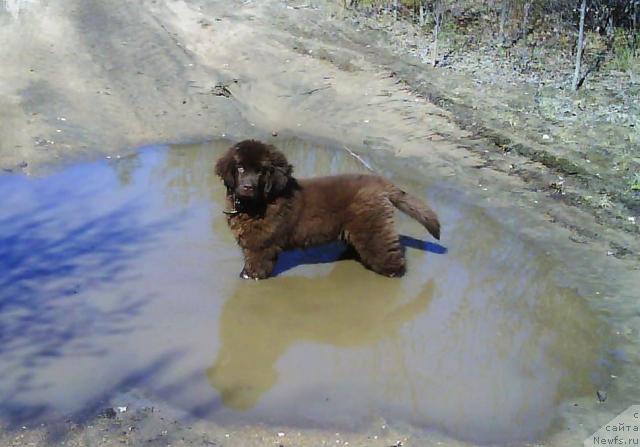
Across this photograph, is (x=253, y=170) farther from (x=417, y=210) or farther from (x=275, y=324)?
(x=417, y=210)

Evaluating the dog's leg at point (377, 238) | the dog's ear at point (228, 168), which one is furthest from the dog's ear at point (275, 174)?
the dog's leg at point (377, 238)

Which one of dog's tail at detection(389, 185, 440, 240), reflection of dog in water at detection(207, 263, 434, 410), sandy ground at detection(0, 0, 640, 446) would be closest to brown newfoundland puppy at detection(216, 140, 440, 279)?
dog's tail at detection(389, 185, 440, 240)

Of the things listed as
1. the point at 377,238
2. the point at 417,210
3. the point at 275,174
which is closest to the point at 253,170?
the point at 275,174

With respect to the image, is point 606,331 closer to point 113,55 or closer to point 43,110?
point 43,110

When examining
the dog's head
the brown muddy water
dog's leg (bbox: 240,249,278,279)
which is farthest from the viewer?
dog's leg (bbox: 240,249,278,279)

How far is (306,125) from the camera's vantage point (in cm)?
1030

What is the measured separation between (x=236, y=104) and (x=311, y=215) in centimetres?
470

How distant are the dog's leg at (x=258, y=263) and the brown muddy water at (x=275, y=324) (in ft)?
0.30

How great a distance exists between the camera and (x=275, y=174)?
6.38 metres

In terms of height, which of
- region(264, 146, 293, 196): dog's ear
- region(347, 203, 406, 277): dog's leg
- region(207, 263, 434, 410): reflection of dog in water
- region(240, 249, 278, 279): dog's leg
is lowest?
region(207, 263, 434, 410): reflection of dog in water

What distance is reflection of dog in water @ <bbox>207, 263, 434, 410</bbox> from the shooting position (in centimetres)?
544

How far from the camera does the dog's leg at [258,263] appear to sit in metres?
6.57

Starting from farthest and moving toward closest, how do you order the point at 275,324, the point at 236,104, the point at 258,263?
the point at 236,104
the point at 258,263
the point at 275,324

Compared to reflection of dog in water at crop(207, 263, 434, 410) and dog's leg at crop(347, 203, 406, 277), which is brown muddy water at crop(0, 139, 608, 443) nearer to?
reflection of dog in water at crop(207, 263, 434, 410)
